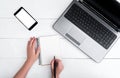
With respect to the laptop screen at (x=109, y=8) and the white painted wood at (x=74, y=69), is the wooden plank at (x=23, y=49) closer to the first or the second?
the white painted wood at (x=74, y=69)

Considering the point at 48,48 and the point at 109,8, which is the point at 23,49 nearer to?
the point at 48,48

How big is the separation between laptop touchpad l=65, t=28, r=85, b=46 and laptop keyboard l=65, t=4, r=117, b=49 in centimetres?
2

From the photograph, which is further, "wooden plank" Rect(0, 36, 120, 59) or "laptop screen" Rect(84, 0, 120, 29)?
"wooden plank" Rect(0, 36, 120, 59)

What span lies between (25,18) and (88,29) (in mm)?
283

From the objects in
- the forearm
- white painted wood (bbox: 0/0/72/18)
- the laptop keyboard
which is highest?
the laptop keyboard

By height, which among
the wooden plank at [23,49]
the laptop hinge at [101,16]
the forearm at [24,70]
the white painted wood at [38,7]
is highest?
the laptop hinge at [101,16]

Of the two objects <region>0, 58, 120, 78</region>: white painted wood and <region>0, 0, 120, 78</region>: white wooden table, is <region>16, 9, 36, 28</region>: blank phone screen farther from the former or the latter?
<region>0, 58, 120, 78</region>: white painted wood

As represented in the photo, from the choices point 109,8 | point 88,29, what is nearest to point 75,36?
point 88,29

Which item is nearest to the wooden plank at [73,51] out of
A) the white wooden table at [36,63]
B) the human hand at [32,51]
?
the white wooden table at [36,63]

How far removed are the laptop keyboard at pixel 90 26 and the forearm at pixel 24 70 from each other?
0.27m

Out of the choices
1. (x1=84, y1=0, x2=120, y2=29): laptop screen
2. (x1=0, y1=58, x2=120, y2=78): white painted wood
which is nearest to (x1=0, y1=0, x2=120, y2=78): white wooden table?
(x1=0, y1=58, x2=120, y2=78): white painted wood

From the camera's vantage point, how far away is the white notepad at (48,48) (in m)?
1.21

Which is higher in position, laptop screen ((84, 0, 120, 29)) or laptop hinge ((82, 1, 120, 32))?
laptop screen ((84, 0, 120, 29))

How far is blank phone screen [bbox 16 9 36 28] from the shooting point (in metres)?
1.22
